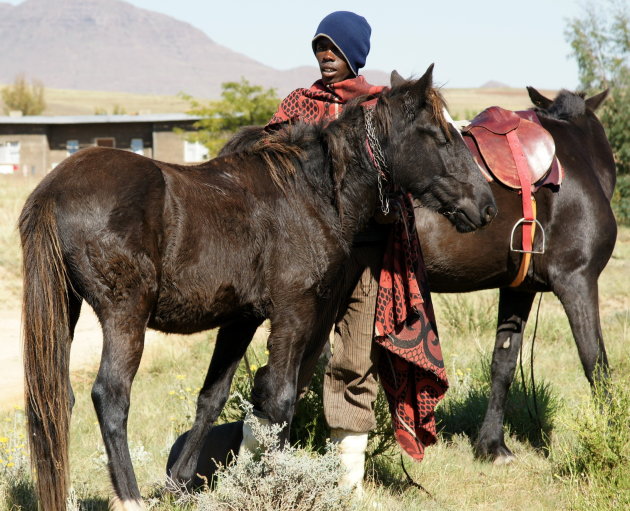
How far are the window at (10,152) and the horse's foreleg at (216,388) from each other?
3839 centimetres

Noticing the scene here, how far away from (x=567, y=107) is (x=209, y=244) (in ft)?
10.1

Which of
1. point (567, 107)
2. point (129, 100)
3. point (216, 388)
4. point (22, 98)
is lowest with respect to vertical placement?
point (216, 388)

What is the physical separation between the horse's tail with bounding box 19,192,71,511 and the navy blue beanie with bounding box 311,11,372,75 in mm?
1590

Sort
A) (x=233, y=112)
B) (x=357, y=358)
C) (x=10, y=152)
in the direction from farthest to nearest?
(x=10, y=152)
(x=233, y=112)
(x=357, y=358)

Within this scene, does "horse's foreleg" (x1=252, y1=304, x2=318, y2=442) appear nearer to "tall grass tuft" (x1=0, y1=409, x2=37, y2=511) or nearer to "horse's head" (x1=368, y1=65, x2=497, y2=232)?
"horse's head" (x1=368, y1=65, x2=497, y2=232)

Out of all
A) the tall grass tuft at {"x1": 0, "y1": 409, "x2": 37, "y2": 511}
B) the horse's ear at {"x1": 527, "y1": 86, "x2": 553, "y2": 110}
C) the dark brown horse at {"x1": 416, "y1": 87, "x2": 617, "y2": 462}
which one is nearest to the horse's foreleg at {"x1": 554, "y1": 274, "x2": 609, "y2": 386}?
the dark brown horse at {"x1": 416, "y1": 87, "x2": 617, "y2": 462}

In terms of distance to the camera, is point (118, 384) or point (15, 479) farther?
point (15, 479)

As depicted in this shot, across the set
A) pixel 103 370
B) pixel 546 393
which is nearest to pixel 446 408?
pixel 546 393

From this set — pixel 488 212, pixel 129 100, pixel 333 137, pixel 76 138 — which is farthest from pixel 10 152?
pixel 129 100

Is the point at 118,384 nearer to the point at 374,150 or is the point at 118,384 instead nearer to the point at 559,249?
the point at 374,150

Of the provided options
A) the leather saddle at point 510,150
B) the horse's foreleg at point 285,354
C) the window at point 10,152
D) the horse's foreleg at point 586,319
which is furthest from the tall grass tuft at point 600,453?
the window at point 10,152

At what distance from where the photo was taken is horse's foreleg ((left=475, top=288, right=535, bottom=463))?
489cm

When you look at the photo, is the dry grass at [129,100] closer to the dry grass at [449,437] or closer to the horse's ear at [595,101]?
the dry grass at [449,437]

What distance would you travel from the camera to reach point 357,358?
12.4ft
